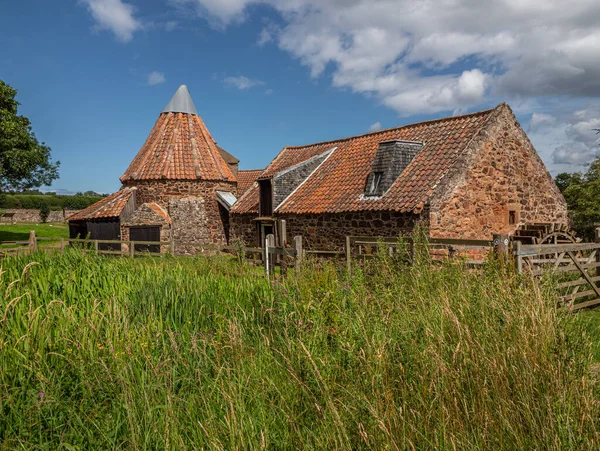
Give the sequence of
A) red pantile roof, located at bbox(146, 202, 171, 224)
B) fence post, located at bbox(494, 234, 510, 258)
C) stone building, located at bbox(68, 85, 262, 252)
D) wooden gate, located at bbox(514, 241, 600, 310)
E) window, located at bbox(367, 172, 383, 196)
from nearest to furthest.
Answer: fence post, located at bbox(494, 234, 510, 258) < wooden gate, located at bbox(514, 241, 600, 310) < window, located at bbox(367, 172, 383, 196) < stone building, located at bbox(68, 85, 262, 252) < red pantile roof, located at bbox(146, 202, 171, 224)

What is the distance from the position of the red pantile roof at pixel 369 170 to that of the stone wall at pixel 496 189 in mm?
557

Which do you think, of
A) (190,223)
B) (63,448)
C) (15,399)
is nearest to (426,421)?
(63,448)

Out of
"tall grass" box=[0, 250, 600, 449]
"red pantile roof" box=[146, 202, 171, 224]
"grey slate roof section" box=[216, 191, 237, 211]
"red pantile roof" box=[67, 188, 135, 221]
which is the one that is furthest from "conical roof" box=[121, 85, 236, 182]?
"tall grass" box=[0, 250, 600, 449]

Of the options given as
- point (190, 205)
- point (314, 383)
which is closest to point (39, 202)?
point (190, 205)

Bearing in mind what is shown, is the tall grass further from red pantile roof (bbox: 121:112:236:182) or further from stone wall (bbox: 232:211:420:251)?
red pantile roof (bbox: 121:112:236:182)

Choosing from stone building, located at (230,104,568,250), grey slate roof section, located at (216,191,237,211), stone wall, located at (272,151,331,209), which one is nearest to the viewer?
stone building, located at (230,104,568,250)

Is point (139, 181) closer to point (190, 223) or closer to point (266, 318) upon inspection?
point (190, 223)

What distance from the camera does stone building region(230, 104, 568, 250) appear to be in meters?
15.4

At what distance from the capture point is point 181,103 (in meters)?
26.4

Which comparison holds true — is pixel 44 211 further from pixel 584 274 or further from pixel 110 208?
pixel 584 274

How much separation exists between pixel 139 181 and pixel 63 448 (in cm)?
2169

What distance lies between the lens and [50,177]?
33.1m

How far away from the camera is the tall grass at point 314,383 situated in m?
3.03

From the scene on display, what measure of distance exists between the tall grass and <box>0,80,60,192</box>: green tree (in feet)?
94.0
